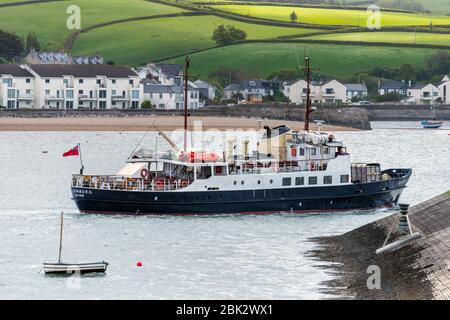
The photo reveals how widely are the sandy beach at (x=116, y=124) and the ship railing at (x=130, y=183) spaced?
92.6 metres

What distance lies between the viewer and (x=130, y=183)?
79000mm

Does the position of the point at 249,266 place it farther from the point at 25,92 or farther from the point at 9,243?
the point at 25,92

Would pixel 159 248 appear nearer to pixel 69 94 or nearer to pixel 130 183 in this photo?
pixel 130 183

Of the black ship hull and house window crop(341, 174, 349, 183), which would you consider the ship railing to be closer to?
the black ship hull

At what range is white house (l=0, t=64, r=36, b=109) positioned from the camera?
641 ft

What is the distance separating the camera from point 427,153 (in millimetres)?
142125

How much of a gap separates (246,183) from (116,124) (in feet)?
337

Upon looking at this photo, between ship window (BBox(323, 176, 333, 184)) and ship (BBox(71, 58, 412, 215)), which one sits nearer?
ship (BBox(71, 58, 412, 215))

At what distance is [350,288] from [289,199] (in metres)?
27.4

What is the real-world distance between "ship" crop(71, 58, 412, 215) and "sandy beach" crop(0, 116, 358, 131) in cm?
8909

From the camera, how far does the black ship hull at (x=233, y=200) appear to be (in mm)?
78312

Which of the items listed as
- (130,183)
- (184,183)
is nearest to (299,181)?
(184,183)

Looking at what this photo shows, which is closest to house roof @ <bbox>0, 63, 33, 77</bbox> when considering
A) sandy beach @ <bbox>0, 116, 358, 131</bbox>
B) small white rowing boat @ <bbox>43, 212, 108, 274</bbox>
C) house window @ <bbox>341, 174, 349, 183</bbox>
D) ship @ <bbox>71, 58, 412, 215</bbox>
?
sandy beach @ <bbox>0, 116, 358, 131</bbox>
